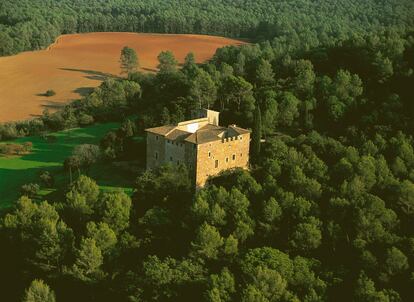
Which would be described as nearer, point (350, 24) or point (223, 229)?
point (223, 229)

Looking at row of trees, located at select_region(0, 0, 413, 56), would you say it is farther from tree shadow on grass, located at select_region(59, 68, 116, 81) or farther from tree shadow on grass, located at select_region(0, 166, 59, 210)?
tree shadow on grass, located at select_region(0, 166, 59, 210)

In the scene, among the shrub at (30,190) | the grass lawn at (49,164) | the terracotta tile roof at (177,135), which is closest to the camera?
the terracotta tile roof at (177,135)

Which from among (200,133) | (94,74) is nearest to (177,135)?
(200,133)

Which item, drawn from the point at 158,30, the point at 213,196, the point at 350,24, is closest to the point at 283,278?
the point at 213,196

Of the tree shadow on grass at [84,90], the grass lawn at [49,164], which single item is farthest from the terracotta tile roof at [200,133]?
the tree shadow on grass at [84,90]

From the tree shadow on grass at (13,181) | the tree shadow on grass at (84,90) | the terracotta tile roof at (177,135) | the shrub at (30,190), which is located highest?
the terracotta tile roof at (177,135)

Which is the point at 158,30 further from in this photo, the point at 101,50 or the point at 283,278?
the point at 283,278

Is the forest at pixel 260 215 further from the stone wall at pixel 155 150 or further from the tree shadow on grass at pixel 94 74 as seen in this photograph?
the tree shadow on grass at pixel 94 74
